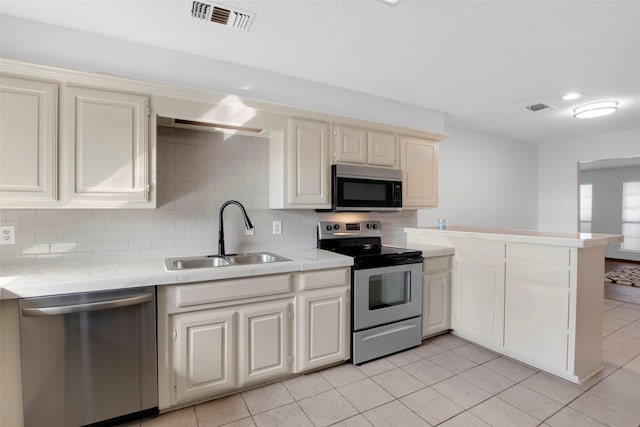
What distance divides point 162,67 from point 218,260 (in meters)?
1.50

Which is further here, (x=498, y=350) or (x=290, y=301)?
(x=498, y=350)

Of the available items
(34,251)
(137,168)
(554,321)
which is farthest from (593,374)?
(34,251)

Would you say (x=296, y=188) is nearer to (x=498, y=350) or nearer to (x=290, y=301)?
(x=290, y=301)

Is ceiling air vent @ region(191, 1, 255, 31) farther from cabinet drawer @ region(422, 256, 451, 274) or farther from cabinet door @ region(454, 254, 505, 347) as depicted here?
cabinet door @ region(454, 254, 505, 347)

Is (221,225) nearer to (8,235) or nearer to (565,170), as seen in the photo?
(8,235)

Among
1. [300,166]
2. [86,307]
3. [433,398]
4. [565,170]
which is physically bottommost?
[433,398]

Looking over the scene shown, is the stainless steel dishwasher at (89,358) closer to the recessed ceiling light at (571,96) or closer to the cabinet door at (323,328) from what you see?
the cabinet door at (323,328)

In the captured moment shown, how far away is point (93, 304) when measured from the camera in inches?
65.3

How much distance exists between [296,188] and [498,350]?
222 cm

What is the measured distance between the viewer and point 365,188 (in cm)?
288

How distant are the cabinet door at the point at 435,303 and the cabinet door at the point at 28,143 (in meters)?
2.87

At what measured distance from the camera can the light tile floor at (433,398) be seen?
187 centimetres

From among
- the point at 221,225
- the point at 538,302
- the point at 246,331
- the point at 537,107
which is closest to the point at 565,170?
the point at 537,107

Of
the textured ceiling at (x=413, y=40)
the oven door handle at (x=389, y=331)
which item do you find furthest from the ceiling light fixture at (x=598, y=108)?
the oven door handle at (x=389, y=331)
